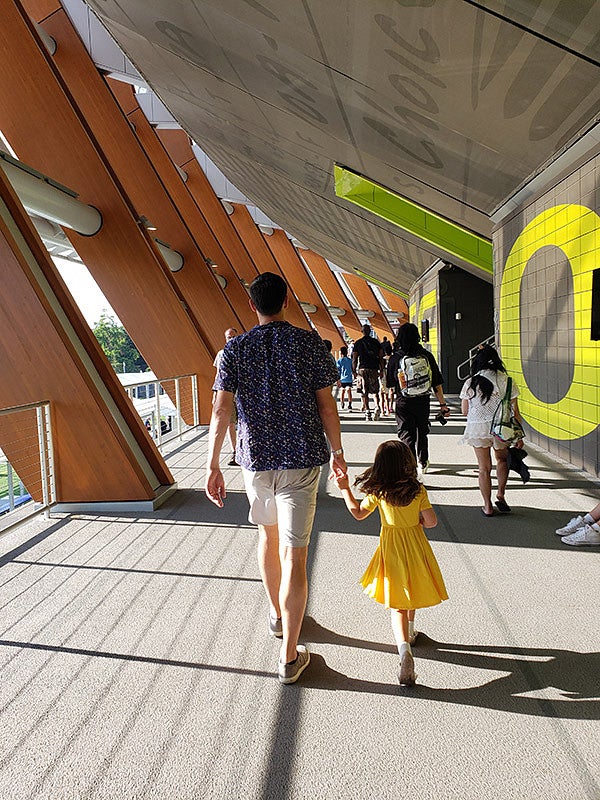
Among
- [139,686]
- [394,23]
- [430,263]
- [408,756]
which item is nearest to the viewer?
[408,756]

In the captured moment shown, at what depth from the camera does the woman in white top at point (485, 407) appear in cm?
454

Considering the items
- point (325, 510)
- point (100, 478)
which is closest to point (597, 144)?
point (325, 510)

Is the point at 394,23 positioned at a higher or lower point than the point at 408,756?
higher

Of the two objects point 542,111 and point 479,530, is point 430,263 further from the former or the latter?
point 479,530

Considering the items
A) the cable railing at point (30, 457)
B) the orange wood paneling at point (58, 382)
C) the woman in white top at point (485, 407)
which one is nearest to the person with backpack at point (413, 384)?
the woman in white top at point (485, 407)

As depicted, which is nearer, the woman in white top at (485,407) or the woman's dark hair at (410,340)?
the woman in white top at (485,407)

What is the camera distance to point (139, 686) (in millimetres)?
2422

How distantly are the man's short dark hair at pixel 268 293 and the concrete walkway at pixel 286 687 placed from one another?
1.30 m

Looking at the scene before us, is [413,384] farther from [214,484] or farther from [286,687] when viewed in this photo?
[286,687]

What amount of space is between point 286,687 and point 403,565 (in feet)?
1.94

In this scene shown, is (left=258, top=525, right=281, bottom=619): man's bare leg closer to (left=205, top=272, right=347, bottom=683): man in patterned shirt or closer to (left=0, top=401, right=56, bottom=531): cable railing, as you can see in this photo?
(left=205, top=272, right=347, bottom=683): man in patterned shirt

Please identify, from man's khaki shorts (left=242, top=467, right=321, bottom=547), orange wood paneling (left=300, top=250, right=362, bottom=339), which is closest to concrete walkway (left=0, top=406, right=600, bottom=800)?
man's khaki shorts (left=242, top=467, right=321, bottom=547)

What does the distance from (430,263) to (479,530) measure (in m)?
12.2

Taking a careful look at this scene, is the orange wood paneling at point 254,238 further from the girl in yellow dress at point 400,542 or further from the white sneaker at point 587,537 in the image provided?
the girl in yellow dress at point 400,542
